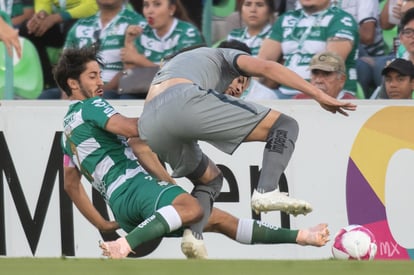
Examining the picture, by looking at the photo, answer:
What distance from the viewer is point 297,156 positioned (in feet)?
33.5

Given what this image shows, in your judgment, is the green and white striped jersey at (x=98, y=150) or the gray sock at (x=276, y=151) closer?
the gray sock at (x=276, y=151)

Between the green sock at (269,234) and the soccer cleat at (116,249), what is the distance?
3.80ft

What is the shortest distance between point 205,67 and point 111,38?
3.24m

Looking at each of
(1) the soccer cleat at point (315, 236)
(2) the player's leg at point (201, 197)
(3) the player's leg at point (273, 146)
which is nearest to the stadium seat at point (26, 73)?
(2) the player's leg at point (201, 197)

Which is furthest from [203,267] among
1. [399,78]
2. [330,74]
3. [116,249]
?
[399,78]

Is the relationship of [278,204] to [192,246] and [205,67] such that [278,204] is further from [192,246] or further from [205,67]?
[205,67]

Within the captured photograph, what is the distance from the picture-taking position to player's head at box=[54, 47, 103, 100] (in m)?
8.66

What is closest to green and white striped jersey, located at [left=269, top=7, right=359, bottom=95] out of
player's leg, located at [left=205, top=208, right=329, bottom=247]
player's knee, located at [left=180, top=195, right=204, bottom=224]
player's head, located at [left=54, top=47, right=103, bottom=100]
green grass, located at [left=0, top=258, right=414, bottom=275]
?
player's leg, located at [left=205, top=208, right=329, bottom=247]

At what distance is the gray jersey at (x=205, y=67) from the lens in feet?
25.8

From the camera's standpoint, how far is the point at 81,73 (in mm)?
8664

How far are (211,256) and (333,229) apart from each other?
40.7 inches

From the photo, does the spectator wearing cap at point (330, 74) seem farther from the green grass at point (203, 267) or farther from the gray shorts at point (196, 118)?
the green grass at point (203, 267)

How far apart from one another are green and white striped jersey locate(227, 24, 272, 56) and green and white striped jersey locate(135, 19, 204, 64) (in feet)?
1.07

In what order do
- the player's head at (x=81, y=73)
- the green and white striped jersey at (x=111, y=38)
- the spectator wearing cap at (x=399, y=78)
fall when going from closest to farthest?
1. the player's head at (x=81, y=73)
2. the spectator wearing cap at (x=399, y=78)
3. the green and white striped jersey at (x=111, y=38)
